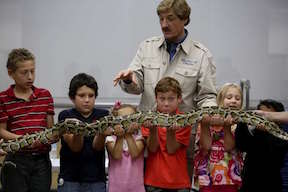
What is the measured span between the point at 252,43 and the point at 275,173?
2.37 meters

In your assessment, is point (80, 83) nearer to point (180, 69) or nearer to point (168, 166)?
point (180, 69)

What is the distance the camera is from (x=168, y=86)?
2.82 metres

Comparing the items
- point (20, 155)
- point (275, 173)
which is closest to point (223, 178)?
point (275, 173)

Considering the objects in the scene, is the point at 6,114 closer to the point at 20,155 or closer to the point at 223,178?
the point at 20,155

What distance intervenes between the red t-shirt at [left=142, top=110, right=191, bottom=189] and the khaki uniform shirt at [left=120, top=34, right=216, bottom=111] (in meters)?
0.28

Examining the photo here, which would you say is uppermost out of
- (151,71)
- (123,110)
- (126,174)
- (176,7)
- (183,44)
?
(176,7)

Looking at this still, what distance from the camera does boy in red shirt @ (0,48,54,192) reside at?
289 cm

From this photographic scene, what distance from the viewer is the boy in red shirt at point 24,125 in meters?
2.89

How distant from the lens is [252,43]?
16.1 ft

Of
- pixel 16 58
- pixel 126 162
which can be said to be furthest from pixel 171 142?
pixel 16 58

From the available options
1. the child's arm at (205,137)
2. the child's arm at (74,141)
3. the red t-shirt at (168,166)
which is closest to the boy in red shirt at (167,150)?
the red t-shirt at (168,166)

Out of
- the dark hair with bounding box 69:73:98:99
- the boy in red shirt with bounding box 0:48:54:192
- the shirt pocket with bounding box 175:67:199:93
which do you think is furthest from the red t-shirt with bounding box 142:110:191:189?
the boy in red shirt with bounding box 0:48:54:192

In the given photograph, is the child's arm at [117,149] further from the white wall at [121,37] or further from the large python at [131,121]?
the white wall at [121,37]

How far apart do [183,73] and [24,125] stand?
114cm
